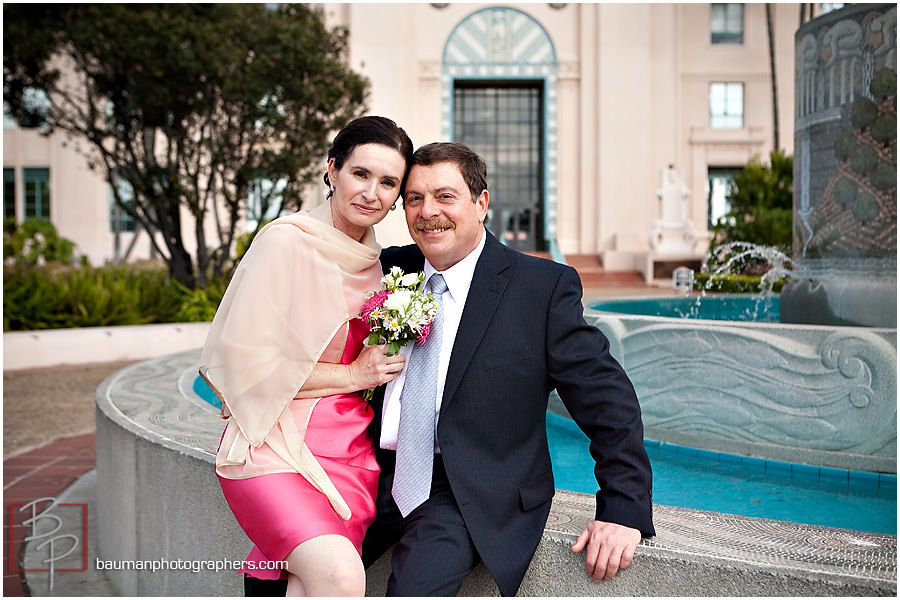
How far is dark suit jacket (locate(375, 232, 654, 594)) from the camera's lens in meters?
2.10

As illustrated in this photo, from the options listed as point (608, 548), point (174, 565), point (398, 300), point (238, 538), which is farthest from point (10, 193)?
point (608, 548)

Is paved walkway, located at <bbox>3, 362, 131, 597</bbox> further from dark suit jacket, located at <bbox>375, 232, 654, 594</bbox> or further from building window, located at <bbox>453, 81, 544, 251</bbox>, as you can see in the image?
building window, located at <bbox>453, 81, 544, 251</bbox>

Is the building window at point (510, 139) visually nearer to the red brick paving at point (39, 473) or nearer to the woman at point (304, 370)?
the red brick paving at point (39, 473)

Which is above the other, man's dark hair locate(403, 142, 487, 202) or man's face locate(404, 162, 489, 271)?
man's dark hair locate(403, 142, 487, 202)

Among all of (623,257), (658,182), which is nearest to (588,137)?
(658,182)

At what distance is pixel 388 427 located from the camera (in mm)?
2305

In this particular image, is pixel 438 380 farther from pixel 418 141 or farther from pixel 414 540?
pixel 418 141

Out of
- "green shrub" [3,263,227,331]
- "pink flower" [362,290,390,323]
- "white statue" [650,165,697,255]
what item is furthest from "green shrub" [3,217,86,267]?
"pink flower" [362,290,390,323]

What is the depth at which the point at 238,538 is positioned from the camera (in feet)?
9.72

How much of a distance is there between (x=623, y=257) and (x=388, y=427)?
20539 mm

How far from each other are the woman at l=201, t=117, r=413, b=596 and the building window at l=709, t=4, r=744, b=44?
25454 mm

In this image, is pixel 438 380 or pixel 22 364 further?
pixel 22 364

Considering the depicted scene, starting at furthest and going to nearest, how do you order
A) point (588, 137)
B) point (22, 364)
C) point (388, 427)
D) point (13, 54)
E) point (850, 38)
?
point (588, 137) < point (13, 54) < point (22, 364) < point (850, 38) < point (388, 427)

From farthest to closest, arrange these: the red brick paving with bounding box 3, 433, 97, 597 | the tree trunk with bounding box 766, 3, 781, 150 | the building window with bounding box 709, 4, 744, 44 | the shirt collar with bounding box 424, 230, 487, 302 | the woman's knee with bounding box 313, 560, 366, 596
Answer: the building window with bounding box 709, 4, 744, 44 → the tree trunk with bounding box 766, 3, 781, 150 → the red brick paving with bounding box 3, 433, 97, 597 → the shirt collar with bounding box 424, 230, 487, 302 → the woman's knee with bounding box 313, 560, 366, 596
